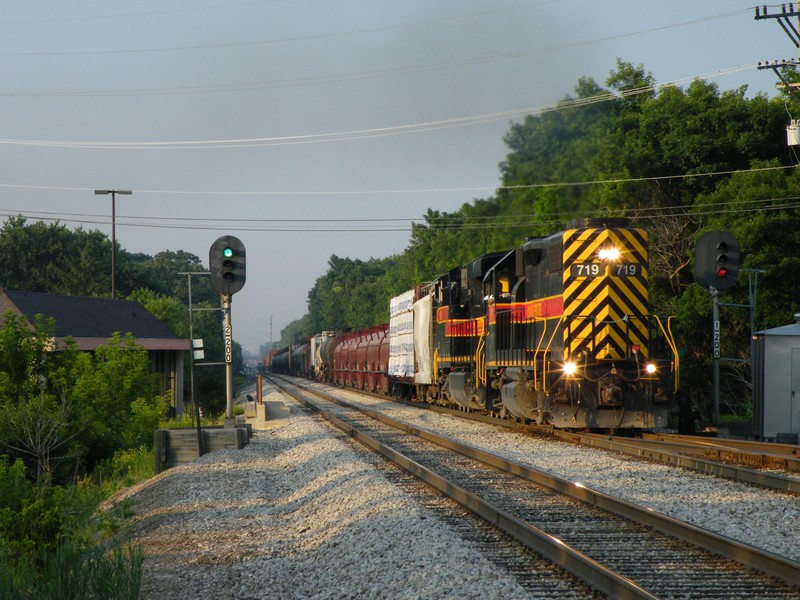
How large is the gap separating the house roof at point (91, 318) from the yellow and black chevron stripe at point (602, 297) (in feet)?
81.5

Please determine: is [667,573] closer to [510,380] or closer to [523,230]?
[510,380]

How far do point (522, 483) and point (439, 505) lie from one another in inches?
71.9

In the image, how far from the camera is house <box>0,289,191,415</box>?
36.3 m

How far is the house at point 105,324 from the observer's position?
119ft

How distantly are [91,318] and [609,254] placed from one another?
29759mm

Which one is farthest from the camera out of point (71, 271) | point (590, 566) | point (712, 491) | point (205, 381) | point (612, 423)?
point (71, 271)

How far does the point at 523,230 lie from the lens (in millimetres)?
24375

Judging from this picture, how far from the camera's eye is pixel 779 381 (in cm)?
1627

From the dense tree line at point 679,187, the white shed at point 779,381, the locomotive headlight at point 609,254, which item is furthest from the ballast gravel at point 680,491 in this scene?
the dense tree line at point 679,187

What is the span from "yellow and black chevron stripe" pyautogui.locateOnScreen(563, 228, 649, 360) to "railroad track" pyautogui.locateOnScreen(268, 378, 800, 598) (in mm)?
4045

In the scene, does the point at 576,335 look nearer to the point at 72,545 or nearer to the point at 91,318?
the point at 72,545

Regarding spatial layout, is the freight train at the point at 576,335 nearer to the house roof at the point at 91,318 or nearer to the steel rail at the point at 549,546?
the steel rail at the point at 549,546

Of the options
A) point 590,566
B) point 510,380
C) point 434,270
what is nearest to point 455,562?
point 590,566

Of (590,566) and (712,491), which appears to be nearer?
(590,566)
